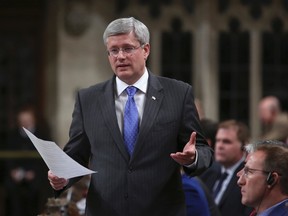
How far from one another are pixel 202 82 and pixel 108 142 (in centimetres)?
900

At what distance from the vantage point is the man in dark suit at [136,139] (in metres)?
5.77

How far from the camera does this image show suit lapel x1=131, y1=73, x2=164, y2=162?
18.9 feet

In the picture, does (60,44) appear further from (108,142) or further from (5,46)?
(108,142)

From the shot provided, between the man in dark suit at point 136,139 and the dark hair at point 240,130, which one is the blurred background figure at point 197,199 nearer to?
the man in dark suit at point 136,139

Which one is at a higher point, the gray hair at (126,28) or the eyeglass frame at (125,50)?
the gray hair at (126,28)

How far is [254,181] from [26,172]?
8283 mm

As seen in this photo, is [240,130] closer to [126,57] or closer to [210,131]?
[210,131]

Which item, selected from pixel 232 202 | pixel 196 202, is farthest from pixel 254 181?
pixel 232 202

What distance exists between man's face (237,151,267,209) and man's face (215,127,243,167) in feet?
10.4

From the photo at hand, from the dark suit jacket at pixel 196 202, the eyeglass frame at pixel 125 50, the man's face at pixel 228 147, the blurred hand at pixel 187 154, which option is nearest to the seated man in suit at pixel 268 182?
the blurred hand at pixel 187 154

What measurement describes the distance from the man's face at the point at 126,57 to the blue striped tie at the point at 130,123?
0.37ft

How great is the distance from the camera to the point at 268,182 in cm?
548

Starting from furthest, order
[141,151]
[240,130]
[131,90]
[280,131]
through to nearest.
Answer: [280,131], [240,130], [131,90], [141,151]

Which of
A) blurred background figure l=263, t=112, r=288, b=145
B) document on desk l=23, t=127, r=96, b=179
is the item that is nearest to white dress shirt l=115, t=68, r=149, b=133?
document on desk l=23, t=127, r=96, b=179
